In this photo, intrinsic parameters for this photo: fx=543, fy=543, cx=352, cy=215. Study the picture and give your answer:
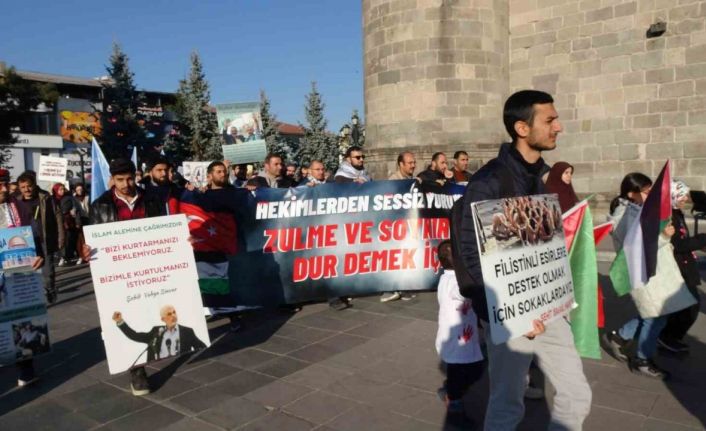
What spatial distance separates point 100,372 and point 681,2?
39.5 feet

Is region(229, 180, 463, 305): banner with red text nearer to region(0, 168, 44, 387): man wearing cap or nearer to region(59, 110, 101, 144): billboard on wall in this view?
region(0, 168, 44, 387): man wearing cap

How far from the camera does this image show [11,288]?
15.6 ft

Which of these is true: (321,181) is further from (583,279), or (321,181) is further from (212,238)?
(583,279)

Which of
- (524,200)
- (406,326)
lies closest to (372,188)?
(406,326)

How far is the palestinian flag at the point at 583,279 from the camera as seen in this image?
292cm

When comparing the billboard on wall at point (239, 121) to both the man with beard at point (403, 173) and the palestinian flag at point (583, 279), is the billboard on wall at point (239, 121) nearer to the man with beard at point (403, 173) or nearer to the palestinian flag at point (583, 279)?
the man with beard at point (403, 173)

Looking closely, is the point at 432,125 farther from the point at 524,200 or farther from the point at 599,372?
the point at 524,200

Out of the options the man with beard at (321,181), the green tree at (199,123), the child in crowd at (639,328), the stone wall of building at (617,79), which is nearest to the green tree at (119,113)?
the green tree at (199,123)

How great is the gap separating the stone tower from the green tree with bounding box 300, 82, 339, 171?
35.5 m

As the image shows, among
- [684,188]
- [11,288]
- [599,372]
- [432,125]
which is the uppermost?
[432,125]

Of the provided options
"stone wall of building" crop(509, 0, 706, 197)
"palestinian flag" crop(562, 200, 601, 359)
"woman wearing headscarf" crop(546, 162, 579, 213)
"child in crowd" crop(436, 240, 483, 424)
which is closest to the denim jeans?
"woman wearing headscarf" crop(546, 162, 579, 213)

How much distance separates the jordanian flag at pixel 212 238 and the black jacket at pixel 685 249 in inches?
176

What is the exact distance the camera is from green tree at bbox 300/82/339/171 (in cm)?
4938

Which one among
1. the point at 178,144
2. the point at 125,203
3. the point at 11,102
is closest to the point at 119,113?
the point at 178,144
